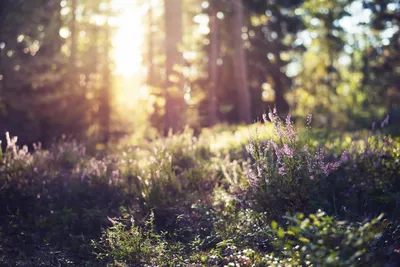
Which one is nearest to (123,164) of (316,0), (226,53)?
(226,53)

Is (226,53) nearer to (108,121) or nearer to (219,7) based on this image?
(219,7)

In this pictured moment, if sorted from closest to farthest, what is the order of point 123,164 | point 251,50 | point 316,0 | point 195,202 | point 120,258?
1. point 120,258
2. point 195,202
3. point 123,164
4. point 251,50
5. point 316,0

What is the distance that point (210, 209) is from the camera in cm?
643

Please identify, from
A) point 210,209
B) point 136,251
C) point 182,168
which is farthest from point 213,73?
point 136,251

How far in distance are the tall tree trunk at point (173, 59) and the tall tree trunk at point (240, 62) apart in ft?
19.2

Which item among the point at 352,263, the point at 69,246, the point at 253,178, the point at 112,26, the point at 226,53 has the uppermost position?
the point at 112,26

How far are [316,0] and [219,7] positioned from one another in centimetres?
946

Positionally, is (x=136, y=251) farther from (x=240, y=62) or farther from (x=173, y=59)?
(x=240, y=62)

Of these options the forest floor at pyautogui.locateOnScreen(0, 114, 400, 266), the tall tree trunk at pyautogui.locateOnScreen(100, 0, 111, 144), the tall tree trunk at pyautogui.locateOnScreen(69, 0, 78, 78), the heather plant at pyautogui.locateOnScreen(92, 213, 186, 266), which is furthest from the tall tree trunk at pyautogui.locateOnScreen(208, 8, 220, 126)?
the heather plant at pyautogui.locateOnScreen(92, 213, 186, 266)

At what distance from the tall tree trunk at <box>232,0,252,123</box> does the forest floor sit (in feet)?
43.7

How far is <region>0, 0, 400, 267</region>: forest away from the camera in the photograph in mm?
5281

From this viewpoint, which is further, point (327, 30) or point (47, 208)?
point (327, 30)

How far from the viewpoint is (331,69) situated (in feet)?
107

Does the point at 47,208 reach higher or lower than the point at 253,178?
lower
